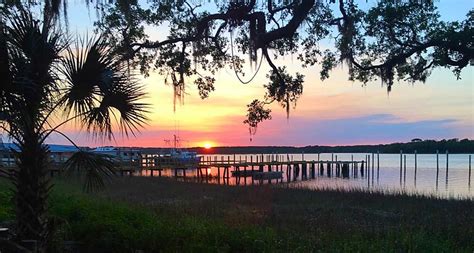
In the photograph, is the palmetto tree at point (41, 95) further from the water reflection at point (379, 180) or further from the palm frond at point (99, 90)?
the water reflection at point (379, 180)

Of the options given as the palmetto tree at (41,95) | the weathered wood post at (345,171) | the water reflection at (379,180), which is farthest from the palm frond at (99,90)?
the weathered wood post at (345,171)

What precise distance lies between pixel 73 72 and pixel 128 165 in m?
37.6

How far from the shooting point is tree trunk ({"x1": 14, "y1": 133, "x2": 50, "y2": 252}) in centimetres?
689

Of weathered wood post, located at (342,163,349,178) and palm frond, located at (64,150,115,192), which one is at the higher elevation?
palm frond, located at (64,150,115,192)

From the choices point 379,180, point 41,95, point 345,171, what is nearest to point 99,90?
point 41,95

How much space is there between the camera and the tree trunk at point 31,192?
271 inches

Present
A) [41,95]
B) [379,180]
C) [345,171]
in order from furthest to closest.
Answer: [345,171], [379,180], [41,95]

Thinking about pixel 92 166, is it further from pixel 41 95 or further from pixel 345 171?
pixel 345 171

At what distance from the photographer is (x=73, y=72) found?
681 cm

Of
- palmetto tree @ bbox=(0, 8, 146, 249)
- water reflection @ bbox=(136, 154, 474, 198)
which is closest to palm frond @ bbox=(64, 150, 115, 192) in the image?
palmetto tree @ bbox=(0, 8, 146, 249)

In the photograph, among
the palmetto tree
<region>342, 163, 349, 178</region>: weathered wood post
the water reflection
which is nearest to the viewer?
the palmetto tree

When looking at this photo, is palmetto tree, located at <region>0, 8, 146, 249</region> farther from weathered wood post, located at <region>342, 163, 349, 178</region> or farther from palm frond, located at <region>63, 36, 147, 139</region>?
weathered wood post, located at <region>342, 163, 349, 178</region>

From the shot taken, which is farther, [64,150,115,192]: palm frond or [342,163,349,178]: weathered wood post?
[342,163,349,178]: weathered wood post

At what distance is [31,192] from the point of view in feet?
22.9
